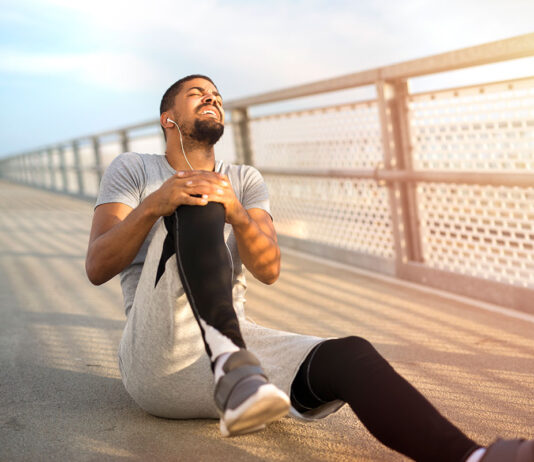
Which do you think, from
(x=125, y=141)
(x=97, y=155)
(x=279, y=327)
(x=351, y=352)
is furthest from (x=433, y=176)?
(x=97, y=155)

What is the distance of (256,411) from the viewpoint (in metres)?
1.40

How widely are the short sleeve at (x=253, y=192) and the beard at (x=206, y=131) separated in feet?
0.53

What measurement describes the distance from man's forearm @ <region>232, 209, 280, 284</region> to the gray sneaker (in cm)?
56

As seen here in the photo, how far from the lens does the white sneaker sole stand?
139 centimetres

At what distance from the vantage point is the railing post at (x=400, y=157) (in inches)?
159

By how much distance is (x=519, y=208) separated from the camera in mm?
3281

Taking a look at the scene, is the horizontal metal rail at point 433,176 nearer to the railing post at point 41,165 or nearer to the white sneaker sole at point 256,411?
the white sneaker sole at point 256,411

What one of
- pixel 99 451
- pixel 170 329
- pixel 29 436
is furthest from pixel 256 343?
pixel 29 436

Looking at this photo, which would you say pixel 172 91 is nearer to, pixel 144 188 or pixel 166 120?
pixel 166 120

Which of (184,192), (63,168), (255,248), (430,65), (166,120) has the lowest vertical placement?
(255,248)

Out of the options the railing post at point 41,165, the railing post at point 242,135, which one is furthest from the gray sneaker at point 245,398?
the railing post at point 41,165

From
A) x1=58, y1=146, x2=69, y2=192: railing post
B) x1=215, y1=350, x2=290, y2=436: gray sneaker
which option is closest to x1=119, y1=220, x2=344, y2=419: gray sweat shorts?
x1=215, y1=350, x2=290, y2=436: gray sneaker

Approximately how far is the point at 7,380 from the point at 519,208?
2.48 metres

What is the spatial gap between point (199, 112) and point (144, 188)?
0.34 meters
